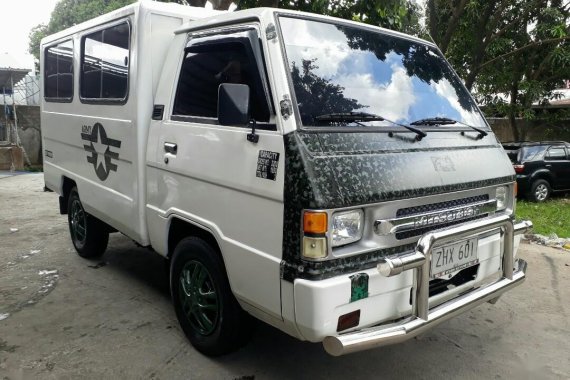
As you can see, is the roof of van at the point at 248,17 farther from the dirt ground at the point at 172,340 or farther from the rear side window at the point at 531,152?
the rear side window at the point at 531,152

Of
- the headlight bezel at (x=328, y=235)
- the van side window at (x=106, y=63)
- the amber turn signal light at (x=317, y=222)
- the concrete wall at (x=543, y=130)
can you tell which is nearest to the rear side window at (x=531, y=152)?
the concrete wall at (x=543, y=130)

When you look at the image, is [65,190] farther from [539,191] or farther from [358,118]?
[539,191]

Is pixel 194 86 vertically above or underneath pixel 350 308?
above

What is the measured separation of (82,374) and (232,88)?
6.40 feet

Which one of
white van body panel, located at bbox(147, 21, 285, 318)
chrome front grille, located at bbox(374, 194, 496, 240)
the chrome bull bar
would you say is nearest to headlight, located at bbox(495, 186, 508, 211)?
chrome front grille, located at bbox(374, 194, 496, 240)

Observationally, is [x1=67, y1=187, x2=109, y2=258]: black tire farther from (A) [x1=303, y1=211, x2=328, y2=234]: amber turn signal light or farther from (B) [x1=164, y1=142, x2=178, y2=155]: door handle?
(A) [x1=303, y1=211, x2=328, y2=234]: amber turn signal light

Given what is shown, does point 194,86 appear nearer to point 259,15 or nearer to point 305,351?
point 259,15

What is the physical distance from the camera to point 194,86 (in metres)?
3.12

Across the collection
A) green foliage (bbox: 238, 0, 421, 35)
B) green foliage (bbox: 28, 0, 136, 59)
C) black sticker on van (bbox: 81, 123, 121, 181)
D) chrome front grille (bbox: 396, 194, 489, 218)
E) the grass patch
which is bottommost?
the grass patch

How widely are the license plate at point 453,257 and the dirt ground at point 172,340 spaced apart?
0.77 m

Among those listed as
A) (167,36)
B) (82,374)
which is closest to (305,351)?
(82,374)

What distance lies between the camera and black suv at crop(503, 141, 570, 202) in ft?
34.9

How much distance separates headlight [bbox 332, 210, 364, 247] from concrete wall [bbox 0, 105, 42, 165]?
578 inches

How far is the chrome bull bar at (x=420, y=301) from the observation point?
7.26 feet
